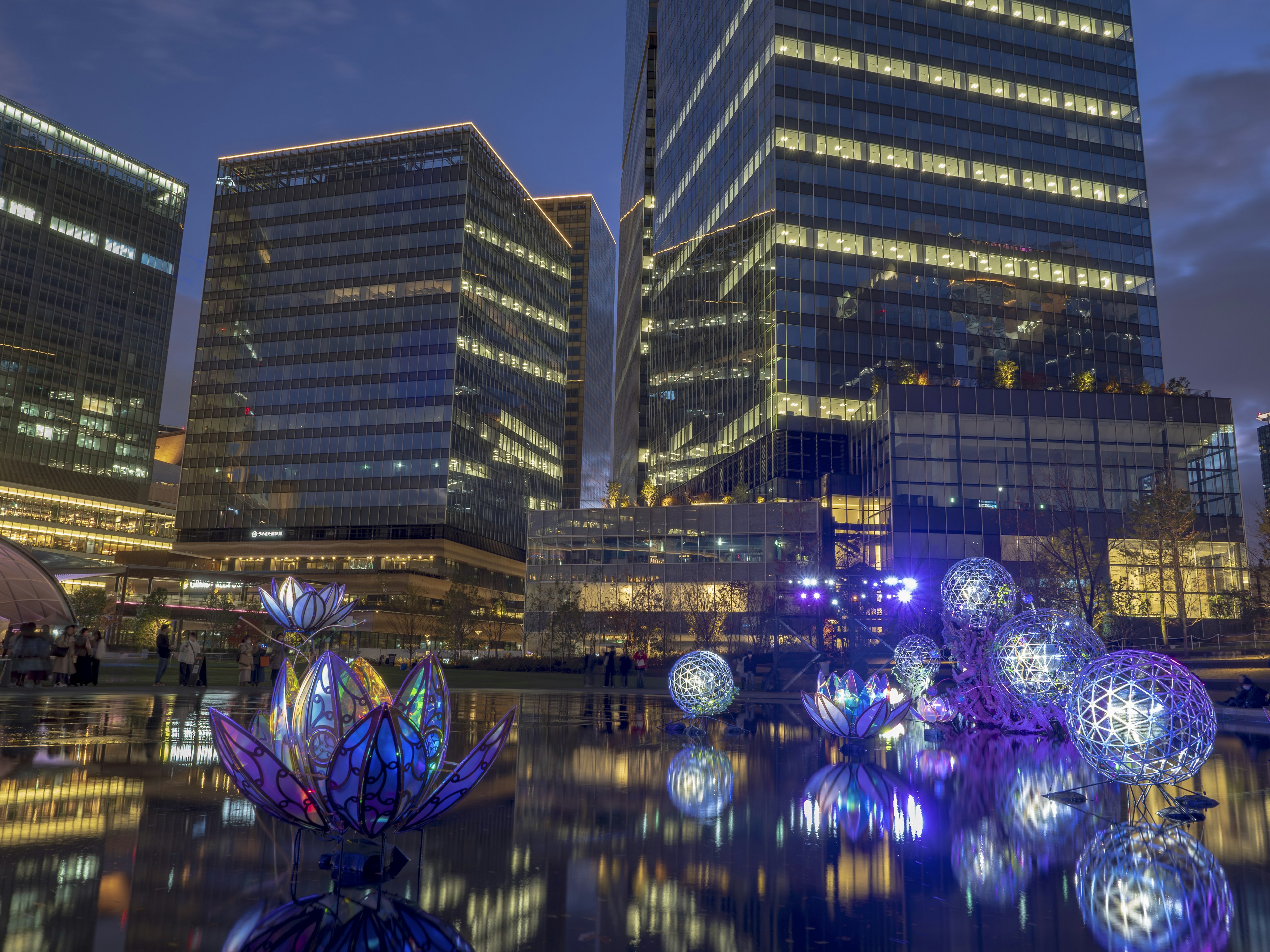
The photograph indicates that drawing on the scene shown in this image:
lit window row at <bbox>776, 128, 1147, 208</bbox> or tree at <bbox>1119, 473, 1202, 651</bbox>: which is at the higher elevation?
lit window row at <bbox>776, 128, 1147, 208</bbox>

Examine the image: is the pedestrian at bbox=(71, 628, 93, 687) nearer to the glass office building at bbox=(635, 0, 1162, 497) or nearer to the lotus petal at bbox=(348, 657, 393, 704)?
the lotus petal at bbox=(348, 657, 393, 704)

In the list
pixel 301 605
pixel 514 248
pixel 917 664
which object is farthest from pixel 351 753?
pixel 514 248

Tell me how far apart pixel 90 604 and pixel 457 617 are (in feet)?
100

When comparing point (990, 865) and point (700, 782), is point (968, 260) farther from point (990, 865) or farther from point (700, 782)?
point (990, 865)

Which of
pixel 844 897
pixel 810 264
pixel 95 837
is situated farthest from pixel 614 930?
pixel 810 264

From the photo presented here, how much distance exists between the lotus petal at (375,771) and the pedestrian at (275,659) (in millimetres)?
28892

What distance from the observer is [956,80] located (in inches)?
3684

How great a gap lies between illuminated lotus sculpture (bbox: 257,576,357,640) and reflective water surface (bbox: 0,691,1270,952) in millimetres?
9235

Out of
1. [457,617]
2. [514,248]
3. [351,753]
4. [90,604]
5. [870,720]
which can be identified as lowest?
[870,720]

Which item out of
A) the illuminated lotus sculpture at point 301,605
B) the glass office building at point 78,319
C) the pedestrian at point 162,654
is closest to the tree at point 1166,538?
the illuminated lotus sculpture at point 301,605

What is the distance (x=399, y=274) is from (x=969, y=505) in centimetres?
8527

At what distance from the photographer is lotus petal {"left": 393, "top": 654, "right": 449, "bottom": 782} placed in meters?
7.91

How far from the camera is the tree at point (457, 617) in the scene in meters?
74.9

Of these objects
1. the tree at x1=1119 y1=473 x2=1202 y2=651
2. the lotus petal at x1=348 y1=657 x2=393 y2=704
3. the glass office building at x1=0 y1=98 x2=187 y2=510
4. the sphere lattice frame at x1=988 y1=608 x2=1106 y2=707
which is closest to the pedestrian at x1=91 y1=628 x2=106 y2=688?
the lotus petal at x1=348 y1=657 x2=393 y2=704
